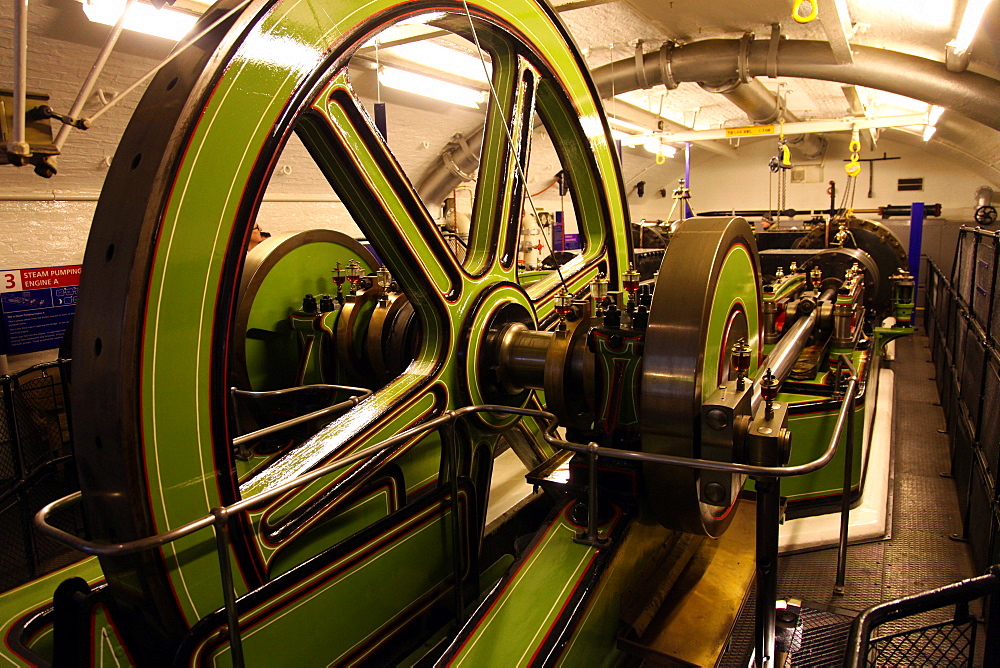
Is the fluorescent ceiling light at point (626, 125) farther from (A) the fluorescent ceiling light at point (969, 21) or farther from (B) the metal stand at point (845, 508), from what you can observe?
(B) the metal stand at point (845, 508)

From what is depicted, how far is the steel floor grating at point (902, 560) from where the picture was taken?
8.23 ft

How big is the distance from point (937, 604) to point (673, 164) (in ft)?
45.5

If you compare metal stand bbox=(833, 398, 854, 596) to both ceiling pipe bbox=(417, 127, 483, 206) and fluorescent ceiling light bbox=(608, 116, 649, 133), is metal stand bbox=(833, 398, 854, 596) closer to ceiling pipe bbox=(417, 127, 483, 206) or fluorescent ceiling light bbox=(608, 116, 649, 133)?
ceiling pipe bbox=(417, 127, 483, 206)

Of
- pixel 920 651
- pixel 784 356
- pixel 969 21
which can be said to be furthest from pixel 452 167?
pixel 920 651

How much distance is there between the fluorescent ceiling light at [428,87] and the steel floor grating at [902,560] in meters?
4.16

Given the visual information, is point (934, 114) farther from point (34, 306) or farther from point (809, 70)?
point (34, 306)

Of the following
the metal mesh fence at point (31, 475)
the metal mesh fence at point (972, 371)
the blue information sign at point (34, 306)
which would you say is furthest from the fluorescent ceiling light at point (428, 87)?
the metal mesh fence at point (972, 371)

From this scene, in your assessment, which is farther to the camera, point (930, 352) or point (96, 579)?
point (930, 352)

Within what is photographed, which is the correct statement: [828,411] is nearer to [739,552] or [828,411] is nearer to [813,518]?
[813,518]

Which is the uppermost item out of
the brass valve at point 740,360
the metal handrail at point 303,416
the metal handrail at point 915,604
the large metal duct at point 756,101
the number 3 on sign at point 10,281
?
the large metal duct at point 756,101

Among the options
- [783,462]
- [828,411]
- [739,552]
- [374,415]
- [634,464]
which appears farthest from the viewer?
[828,411]

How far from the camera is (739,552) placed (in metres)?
2.08

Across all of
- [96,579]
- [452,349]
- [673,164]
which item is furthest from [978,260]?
[673,164]

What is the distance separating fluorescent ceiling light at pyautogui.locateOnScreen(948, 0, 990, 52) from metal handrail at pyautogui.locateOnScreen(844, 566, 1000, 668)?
2778 millimetres
